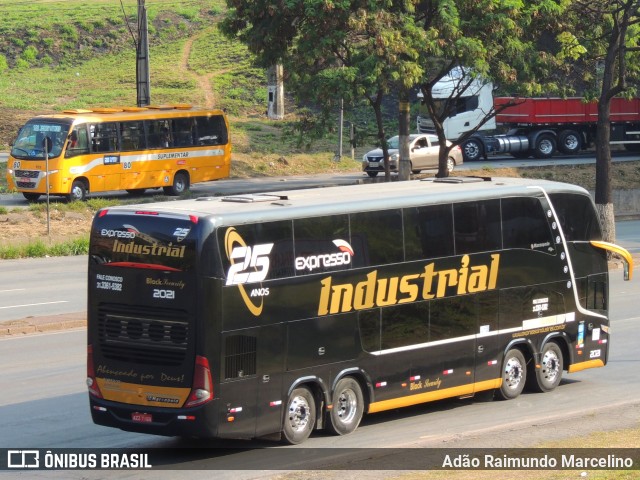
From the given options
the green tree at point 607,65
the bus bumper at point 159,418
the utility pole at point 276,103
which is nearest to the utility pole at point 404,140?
the green tree at point 607,65

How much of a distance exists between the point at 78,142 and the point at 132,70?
95.8 ft

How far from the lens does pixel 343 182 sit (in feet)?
146

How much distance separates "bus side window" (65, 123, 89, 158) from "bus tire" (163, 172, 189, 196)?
391cm

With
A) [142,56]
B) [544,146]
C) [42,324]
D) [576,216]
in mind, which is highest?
[142,56]

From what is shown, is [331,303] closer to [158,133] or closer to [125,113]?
[125,113]

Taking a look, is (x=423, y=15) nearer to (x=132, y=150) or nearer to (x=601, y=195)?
(x=601, y=195)

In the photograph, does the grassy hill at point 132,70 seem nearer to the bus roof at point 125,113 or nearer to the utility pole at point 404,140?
the bus roof at point 125,113

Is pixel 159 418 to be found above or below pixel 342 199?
below

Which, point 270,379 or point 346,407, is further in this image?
point 346,407

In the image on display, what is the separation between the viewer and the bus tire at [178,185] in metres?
40.8

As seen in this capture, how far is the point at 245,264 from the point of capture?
12523 mm

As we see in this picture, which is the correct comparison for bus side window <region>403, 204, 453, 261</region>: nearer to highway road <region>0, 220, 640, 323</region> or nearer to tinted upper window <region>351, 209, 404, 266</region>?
tinted upper window <region>351, 209, 404, 266</region>

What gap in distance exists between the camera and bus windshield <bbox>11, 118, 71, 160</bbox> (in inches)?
1469

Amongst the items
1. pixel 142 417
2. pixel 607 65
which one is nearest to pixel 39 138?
pixel 607 65
